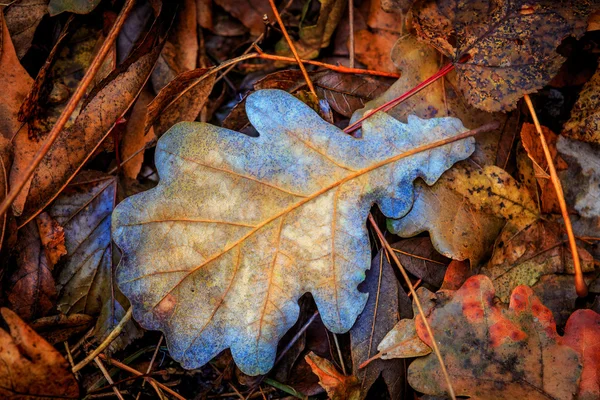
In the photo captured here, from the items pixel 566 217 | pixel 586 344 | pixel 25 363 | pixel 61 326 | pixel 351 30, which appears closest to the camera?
pixel 25 363

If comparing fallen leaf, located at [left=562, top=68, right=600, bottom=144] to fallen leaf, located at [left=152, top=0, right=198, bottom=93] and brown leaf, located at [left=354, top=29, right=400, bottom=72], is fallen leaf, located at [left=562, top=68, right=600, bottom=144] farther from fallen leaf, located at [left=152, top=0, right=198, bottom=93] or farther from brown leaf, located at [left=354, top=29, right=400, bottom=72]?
fallen leaf, located at [left=152, top=0, right=198, bottom=93]

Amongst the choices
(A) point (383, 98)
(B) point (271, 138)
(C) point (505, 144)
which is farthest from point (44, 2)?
(C) point (505, 144)

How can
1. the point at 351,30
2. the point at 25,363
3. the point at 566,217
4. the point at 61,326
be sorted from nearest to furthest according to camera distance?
the point at 25,363 < the point at 566,217 < the point at 61,326 < the point at 351,30

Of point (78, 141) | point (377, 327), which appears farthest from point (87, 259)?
point (377, 327)

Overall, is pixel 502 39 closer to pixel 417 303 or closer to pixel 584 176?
pixel 584 176

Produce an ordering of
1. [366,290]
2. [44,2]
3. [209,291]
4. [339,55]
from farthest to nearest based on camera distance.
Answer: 1. [339,55]
2. [44,2]
3. [366,290]
4. [209,291]

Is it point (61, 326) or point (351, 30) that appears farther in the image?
point (351, 30)

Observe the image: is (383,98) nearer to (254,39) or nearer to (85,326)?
(254,39)

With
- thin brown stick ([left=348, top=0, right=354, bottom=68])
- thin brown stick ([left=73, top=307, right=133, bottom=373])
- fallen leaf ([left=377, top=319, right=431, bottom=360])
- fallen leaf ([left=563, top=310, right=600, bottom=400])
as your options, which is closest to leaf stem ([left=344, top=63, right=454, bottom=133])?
thin brown stick ([left=348, top=0, right=354, bottom=68])
